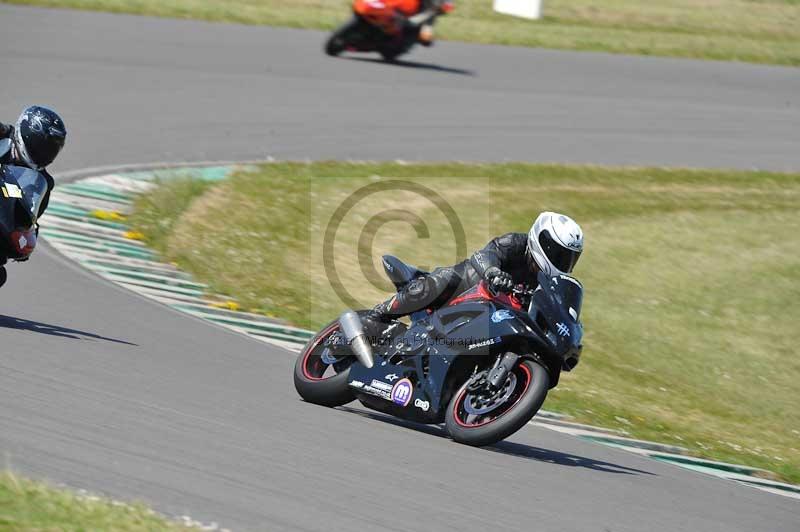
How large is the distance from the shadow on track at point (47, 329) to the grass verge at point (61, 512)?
3790 mm

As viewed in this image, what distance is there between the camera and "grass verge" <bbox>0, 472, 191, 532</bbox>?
4.51 meters

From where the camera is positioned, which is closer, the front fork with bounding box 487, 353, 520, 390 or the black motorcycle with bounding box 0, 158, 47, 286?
the front fork with bounding box 487, 353, 520, 390

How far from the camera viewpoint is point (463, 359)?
24.6ft

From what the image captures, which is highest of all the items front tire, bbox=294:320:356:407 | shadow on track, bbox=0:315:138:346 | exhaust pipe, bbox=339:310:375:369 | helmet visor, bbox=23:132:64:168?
helmet visor, bbox=23:132:64:168

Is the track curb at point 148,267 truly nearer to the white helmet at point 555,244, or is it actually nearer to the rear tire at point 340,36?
the white helmet at point 555,244

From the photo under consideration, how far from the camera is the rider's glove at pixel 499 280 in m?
7.25

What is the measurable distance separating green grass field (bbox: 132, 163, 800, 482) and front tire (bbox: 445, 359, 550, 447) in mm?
2676

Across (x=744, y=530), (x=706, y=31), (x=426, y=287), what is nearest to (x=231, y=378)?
(x=426, y=287)

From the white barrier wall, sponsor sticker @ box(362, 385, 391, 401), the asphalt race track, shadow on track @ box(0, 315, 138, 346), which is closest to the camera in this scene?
the asphalt race track

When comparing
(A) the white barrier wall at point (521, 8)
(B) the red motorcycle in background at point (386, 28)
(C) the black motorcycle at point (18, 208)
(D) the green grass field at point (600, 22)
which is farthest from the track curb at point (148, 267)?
(A) the white barrier wall at point (521, 8)

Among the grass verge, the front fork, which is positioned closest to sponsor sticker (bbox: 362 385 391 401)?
the front fork

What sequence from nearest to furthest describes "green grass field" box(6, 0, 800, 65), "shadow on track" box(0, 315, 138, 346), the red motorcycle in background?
"shadow on track" box(0, 315, 138, 346), the red motorcycle in background, "green grass field" box(6, 0, 800, 65)

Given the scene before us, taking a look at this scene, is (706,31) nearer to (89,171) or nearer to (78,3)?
(78,3)

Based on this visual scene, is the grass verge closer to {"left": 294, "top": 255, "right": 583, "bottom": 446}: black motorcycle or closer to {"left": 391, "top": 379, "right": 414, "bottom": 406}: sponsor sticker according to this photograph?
{"left": 294, "top": 255, "right": 583, "bottom": 446}: black motorcycle
